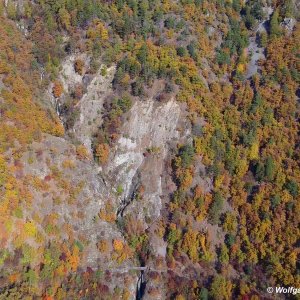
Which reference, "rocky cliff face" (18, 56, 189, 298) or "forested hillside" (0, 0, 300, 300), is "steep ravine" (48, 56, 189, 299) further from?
"forested hillside" (0, 0, 300, 300)

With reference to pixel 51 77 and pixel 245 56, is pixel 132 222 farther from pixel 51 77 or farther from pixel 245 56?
pixel 245 56

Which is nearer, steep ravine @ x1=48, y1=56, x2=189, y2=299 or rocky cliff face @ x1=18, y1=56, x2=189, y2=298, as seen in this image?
rocky cliff face @ x1=18, y1=56, x2=189, y2=298

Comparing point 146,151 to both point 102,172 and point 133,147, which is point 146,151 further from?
point 102,172

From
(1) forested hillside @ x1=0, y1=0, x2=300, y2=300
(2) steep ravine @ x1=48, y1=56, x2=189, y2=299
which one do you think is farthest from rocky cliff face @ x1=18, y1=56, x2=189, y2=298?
(1) forested hillside @ x1=0, y1=0, x2=300, y2=300

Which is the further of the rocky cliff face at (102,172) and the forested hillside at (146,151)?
the rocky cliff face at (102,172)

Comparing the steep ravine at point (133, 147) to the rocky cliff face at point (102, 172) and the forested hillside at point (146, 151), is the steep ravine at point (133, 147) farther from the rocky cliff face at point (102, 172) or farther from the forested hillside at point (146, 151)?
the forested hillside at point (146, 151)

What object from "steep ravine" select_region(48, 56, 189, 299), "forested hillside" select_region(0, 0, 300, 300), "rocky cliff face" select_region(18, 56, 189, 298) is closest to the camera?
"forested hillside" select_region(0, 0, 300, 300)

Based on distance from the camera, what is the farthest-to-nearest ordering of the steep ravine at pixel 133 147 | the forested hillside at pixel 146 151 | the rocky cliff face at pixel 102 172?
1. the steep ravine at pixel 133 147
2. the rocky cliff face at pixel 102 172
3. the forested hillside at pixel 146 151

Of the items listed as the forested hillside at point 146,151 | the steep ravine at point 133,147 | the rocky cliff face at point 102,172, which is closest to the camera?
the forested hillside at point 146,151

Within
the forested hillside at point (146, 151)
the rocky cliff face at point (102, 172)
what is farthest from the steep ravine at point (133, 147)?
the forested hillside at point (146, 151)
